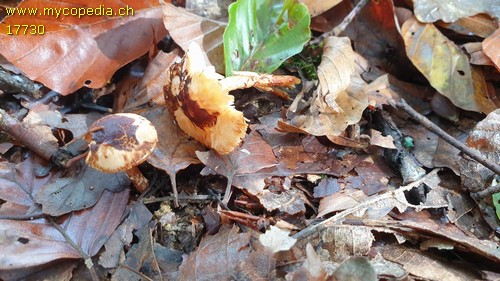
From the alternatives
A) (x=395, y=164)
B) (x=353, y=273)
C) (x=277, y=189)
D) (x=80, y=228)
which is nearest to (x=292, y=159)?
(x=277, y=189)

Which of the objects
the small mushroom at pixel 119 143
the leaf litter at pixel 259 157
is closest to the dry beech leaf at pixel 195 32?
the leaf litter at pixel 259 157

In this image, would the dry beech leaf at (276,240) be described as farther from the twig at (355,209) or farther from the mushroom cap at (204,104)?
the mushroom cap at (204,104)

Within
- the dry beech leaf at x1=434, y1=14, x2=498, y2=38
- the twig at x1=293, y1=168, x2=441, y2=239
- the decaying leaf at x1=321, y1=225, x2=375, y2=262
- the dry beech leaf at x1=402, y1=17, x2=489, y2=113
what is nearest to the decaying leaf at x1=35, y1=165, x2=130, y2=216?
the twig at x1=293, y1=168, x2=441, y2=239

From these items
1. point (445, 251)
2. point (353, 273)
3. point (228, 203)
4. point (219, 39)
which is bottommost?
point (445, 251)

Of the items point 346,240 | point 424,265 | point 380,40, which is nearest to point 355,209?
point 346,240

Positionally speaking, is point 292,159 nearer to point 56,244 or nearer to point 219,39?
point 219,39

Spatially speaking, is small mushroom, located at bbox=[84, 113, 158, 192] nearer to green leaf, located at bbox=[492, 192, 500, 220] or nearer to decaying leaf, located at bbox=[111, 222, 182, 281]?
decaying leaf, located at bbox=[111, 222, 182, 281]

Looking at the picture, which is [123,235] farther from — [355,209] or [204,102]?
[355,209]
